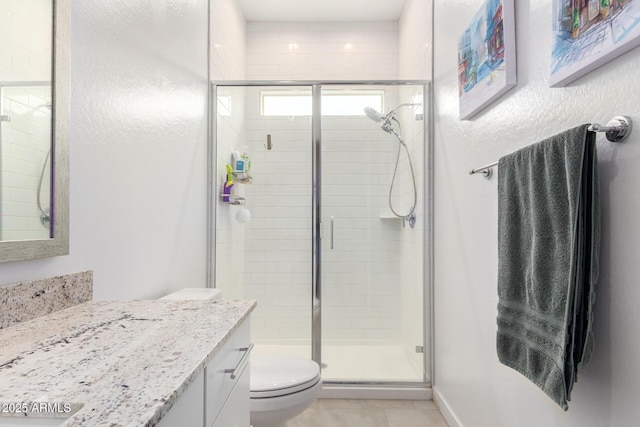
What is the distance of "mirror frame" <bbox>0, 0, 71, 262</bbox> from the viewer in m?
1.06

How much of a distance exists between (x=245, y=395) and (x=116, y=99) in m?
1.06

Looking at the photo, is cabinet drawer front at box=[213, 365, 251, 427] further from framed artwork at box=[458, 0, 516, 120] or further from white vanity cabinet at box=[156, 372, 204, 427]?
framed artwork at box=[458, 0, 516, 120]

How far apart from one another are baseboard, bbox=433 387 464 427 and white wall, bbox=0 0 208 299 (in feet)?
4.99

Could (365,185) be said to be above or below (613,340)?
above

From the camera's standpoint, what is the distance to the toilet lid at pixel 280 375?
5.28ft

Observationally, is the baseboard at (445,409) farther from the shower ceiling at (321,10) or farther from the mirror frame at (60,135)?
the shower ceiling at (321,10)

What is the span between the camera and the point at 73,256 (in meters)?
1.16

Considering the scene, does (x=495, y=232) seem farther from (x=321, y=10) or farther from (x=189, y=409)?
(x=321, y=10)

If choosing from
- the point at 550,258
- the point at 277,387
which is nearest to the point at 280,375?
the point at 277,387

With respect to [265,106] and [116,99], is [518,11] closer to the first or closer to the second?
[116,99]

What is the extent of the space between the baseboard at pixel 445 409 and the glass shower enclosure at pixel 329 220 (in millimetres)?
133

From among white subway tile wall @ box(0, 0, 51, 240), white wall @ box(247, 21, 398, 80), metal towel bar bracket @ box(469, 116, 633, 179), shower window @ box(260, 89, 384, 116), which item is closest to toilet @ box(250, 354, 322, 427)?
white subway tile wall @ box(0, 0, 51, 240)

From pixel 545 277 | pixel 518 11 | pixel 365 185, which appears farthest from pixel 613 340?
pixel 365 185

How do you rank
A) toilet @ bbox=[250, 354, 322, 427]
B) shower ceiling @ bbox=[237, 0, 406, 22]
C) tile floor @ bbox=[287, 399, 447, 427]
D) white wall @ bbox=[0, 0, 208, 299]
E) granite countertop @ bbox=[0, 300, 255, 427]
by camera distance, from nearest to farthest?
granite countertop @ bbox=[0, 300, 255, 427] → white wall @ bbox=[0, 0, 208, 299] → toilet @ bbox=[250, 354, 322, 427] → tile floor @ bbox=[287, 399, 447, 427] → shower ceiling @ bbox=[237, 0, 406, 22]
